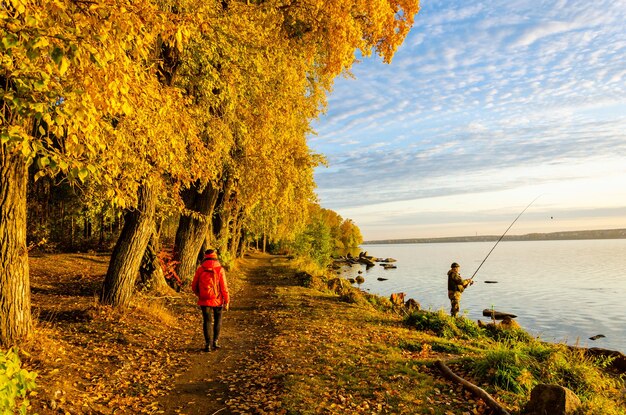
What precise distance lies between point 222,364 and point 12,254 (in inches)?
176

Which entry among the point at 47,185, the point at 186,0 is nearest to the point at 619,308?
the point at 186,0

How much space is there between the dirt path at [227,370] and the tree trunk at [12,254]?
9.59 feet

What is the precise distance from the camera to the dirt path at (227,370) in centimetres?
648

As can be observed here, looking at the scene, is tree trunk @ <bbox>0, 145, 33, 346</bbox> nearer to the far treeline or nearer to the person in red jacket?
the far treeline

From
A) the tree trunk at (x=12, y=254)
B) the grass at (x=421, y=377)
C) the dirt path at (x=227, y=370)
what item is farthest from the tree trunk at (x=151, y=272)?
the tree trunk at (x=12, y=254)

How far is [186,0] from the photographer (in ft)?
31.1

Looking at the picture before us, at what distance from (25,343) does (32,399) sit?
68.2 inches

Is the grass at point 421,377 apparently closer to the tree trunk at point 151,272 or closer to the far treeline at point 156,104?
the far treeline at point 156,104

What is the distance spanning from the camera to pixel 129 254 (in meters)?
11.1

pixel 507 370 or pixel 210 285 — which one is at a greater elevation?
pixel 210 285

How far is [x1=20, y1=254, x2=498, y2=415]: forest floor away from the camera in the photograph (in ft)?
20.8

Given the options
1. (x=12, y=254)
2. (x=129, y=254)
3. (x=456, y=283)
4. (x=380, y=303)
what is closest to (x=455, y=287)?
(x=456, y=283)

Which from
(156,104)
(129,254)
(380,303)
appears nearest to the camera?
(156,104)

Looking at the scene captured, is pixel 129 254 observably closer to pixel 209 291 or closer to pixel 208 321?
pixel 209 291
